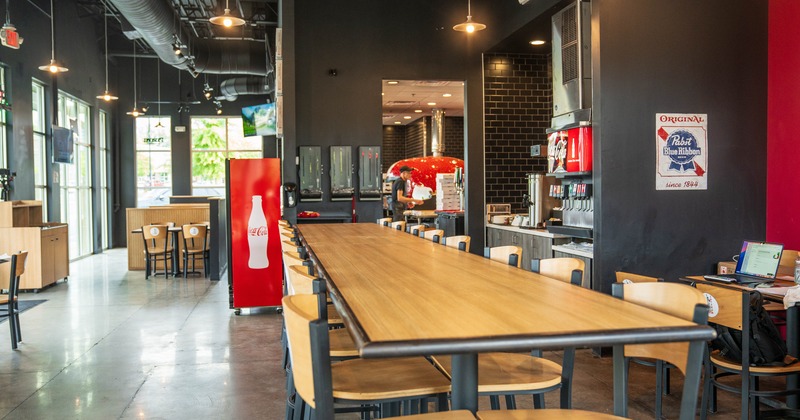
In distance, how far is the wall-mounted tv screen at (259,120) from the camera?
54.2ft

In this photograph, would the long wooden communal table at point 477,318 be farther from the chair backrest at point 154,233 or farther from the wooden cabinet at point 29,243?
the chair backrest at point 154,233

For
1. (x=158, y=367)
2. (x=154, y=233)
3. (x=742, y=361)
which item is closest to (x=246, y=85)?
(x=154, y=233)

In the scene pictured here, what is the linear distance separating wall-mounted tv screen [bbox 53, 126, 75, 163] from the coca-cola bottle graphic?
7619 millimetres

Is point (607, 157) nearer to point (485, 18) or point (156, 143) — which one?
point (485, 18)

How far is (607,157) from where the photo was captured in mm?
5547

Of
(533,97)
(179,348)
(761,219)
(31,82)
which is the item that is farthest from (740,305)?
(31,82)

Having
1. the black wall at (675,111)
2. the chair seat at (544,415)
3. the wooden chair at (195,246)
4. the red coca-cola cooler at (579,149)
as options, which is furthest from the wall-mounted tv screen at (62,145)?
the chair seat at (544,415)

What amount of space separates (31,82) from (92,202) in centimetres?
496

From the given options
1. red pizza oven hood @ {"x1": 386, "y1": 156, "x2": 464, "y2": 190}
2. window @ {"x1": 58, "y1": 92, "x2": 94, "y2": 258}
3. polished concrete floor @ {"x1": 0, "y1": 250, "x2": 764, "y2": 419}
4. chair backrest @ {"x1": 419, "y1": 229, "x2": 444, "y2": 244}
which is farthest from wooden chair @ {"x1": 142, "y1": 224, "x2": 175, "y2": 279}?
chair backrest @ {"x1": 419, "y1": 229, "x2": 444, "y2": 244}

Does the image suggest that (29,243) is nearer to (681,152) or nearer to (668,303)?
(681,152)

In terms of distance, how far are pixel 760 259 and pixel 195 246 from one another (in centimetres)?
979

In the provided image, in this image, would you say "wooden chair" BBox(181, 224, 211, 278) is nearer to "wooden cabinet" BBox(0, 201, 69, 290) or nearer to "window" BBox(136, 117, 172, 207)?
"wooden cabinet" BBox(0, 201, 69, 290)

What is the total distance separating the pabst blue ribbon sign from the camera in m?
5.61

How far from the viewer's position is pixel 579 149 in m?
5.84
